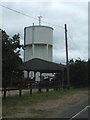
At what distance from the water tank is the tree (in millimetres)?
40619

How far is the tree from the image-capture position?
26.6 meters

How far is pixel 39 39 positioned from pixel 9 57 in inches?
1677

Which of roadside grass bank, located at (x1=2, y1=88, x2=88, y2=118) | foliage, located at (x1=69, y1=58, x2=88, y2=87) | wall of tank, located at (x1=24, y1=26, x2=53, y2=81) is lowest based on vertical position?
roadside grass bank, located at (x1=2, y1=88, x2=88, y2=118)

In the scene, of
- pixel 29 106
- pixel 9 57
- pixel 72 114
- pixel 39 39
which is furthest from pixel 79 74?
pixel 72 114

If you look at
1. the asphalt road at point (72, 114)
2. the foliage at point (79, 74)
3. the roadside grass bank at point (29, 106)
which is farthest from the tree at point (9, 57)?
the foliage at point (79, 74)

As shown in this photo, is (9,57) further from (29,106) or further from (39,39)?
(39,39)

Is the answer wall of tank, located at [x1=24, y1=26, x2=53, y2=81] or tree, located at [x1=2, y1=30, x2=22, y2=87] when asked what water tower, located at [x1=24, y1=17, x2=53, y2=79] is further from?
tree, located at [x1=2, y1=30, x2=22, y2=87]

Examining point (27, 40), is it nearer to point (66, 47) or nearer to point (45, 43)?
point (45, 43)

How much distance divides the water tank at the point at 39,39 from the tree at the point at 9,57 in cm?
4062

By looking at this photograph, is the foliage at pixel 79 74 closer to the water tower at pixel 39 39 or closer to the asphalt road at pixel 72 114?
the water tower at pixel 39 39

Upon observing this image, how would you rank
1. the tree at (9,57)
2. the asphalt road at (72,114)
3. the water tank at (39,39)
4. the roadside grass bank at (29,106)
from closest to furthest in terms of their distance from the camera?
the asphalt road at (72,114) < the roadside grass bank at (29,106) < the tree at (9,57) < the water tank at (39,39)

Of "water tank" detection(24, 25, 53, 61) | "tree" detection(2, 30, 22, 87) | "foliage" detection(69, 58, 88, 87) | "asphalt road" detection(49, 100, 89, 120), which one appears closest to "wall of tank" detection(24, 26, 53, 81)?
"water tank" detection(24, 25, 53, 61)

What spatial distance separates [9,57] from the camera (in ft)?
88.0

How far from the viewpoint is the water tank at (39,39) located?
69188mm
